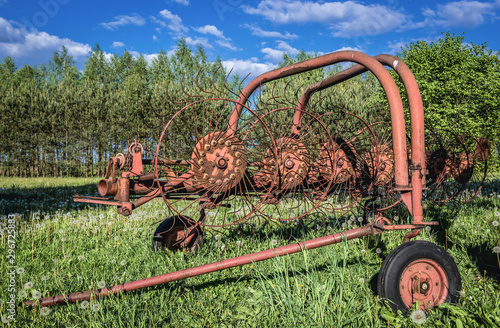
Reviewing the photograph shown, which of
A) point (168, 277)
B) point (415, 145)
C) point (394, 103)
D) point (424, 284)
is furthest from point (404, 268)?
point (168, 277)

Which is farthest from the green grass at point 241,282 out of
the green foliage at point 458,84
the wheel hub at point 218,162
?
the green foliage at point 458,84

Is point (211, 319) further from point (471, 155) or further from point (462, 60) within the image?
point (462, 60)

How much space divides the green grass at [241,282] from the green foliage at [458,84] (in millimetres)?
11000

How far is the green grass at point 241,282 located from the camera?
7.37 ft

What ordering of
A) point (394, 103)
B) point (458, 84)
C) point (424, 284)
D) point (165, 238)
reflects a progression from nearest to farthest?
point (424, 284)
point (394, 103)
point (165, 238)
point (458, 84)

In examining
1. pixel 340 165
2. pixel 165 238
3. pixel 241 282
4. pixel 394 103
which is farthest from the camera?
pixel 165 238

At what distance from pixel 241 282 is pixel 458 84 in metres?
16.3

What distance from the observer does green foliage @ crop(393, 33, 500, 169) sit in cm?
1355

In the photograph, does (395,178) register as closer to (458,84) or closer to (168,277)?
(168,277)

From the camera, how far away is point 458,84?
14.9 meters

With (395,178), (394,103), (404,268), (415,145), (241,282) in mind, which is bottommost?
(241,282)

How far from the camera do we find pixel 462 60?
1554cm

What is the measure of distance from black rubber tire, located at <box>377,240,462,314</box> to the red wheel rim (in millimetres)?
38

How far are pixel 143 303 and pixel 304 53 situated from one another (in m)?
37.3
